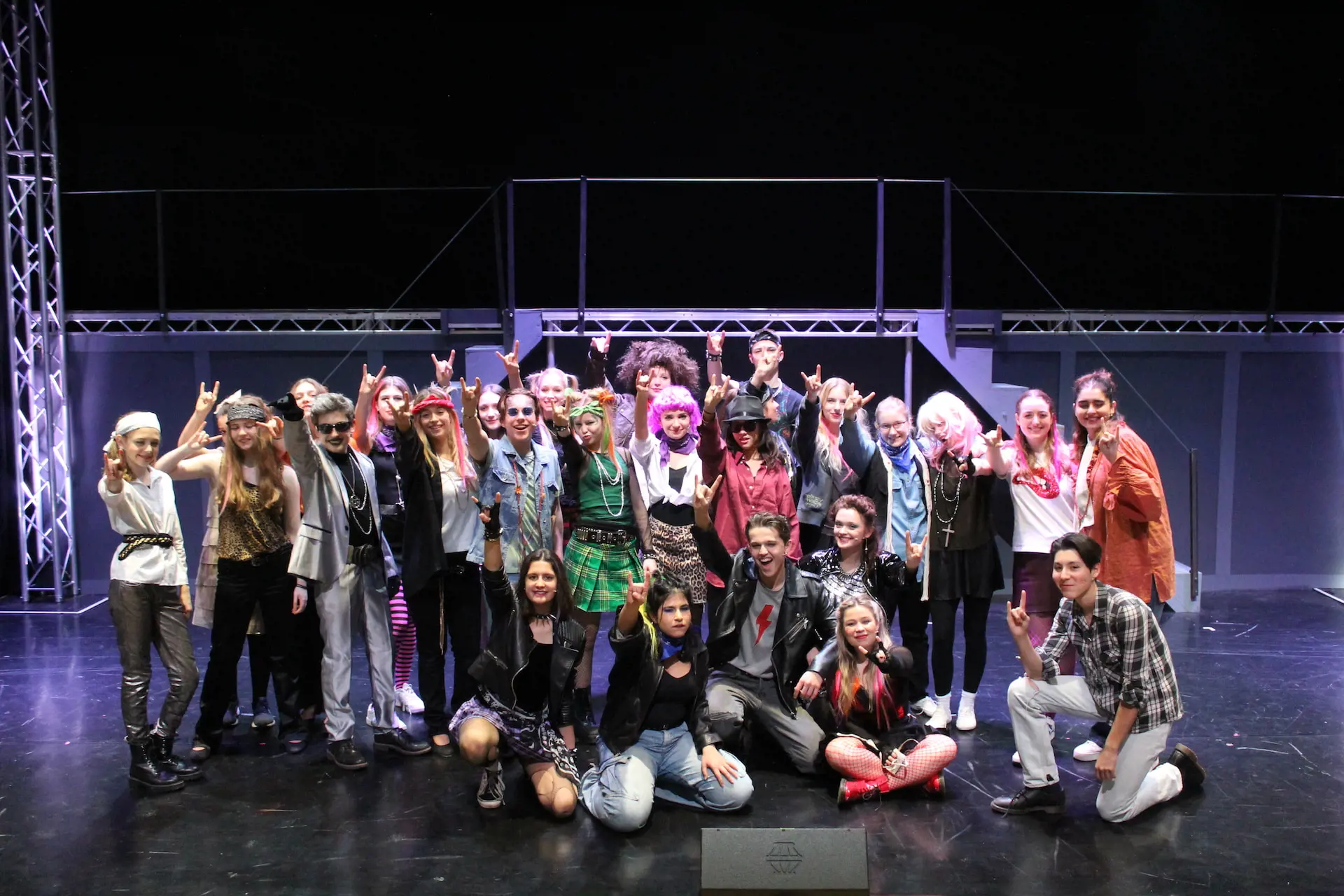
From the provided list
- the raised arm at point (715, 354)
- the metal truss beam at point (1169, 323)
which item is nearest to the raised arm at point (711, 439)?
the raised arm at point (715, 354)

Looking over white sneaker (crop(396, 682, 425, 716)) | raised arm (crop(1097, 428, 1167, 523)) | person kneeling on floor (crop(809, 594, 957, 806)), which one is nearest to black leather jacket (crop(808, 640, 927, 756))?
person kneeling on floor (crop(809, 594, 957, 806))

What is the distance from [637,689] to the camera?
12.1ft

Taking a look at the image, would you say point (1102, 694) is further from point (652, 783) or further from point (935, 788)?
point (652, 783)

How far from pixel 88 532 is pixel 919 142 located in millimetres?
5676

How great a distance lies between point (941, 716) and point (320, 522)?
246 centimetres

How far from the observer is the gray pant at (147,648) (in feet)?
12.4

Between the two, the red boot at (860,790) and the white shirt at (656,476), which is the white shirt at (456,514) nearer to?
the white shirt at (656,476)

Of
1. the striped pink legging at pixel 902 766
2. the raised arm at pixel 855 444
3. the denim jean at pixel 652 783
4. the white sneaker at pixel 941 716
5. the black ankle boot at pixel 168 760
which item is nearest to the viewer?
the denim jean at pixel 652 783

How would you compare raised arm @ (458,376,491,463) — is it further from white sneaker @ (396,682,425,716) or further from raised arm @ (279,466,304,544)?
white sneaker @ (396,682,425,716)

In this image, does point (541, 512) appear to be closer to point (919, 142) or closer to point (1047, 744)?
point (1047, 744)

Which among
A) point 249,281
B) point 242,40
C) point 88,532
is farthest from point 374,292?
point 88,532

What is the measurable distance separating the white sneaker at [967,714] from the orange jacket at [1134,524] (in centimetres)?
71

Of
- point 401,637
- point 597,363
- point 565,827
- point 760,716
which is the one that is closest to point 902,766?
Answer: point 760,716

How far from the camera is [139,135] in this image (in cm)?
693
